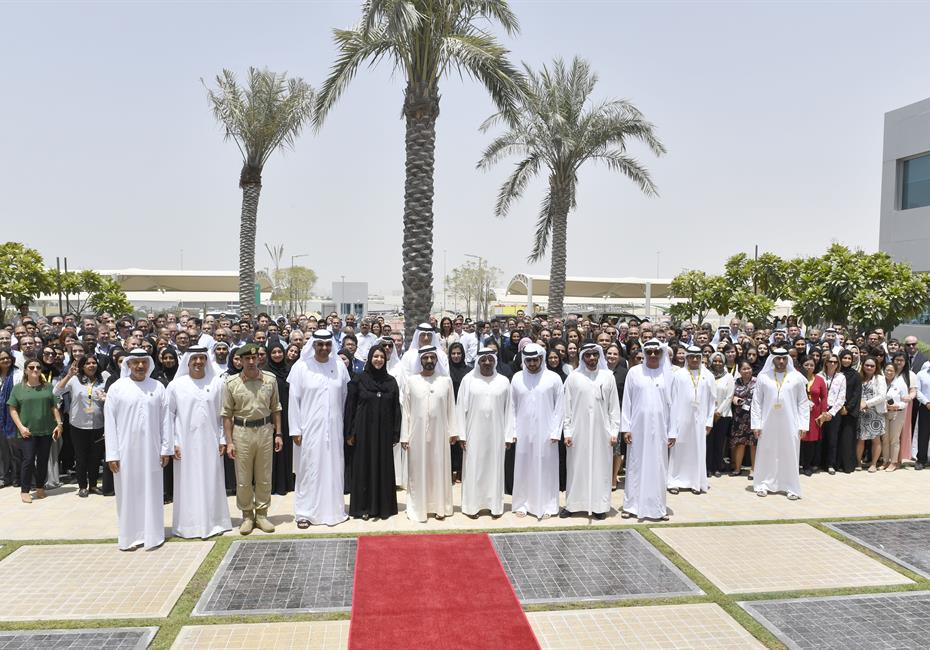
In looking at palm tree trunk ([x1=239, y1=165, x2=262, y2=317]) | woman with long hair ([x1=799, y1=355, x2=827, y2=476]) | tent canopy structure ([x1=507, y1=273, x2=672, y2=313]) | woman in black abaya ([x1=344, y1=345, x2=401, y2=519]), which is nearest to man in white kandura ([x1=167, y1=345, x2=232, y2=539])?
woman in black abaya ([x1=344, y1=345, x2=401, y2=519])

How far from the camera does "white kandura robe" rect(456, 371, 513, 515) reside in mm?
6688

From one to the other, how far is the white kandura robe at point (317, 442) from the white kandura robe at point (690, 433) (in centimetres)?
384

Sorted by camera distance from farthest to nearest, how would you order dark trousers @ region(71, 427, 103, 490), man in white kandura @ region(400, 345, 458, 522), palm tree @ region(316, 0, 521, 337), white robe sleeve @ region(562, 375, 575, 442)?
palm tree @ region(316, 0, 521, 337) < dark trousers @ region(71, 427, 103, 490) < white robe sleeve @ region(562, 375, 575, 442) < man in white kandura @ region(400, 345, 458, 522)

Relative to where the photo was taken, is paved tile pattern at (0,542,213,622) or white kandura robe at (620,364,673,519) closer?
paved tile pattern at (0,542,213,622)

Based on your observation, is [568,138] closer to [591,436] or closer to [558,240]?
[558,240]

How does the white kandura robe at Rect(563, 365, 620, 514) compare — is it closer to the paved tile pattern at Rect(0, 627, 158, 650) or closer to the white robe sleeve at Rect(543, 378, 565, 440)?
the white robe sleeve at Rect(543, 378, 565, 440)

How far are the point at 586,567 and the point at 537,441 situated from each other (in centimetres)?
157

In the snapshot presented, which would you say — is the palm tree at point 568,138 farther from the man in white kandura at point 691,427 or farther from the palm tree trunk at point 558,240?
the man in white kandura at point 691,427

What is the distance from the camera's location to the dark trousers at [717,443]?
8.46m

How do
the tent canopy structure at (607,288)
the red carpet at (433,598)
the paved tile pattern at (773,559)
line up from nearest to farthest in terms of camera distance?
the red carpet at (433,598), the paved tile pattern at (773,559), the tent canopy structure at (607,288)

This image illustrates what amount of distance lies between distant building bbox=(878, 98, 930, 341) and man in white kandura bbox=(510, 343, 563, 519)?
903 inches

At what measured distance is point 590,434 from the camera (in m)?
6.76

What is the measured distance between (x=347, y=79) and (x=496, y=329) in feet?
18.7

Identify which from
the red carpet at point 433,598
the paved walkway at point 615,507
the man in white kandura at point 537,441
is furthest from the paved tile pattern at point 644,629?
the man in white kandura at point 537,441
